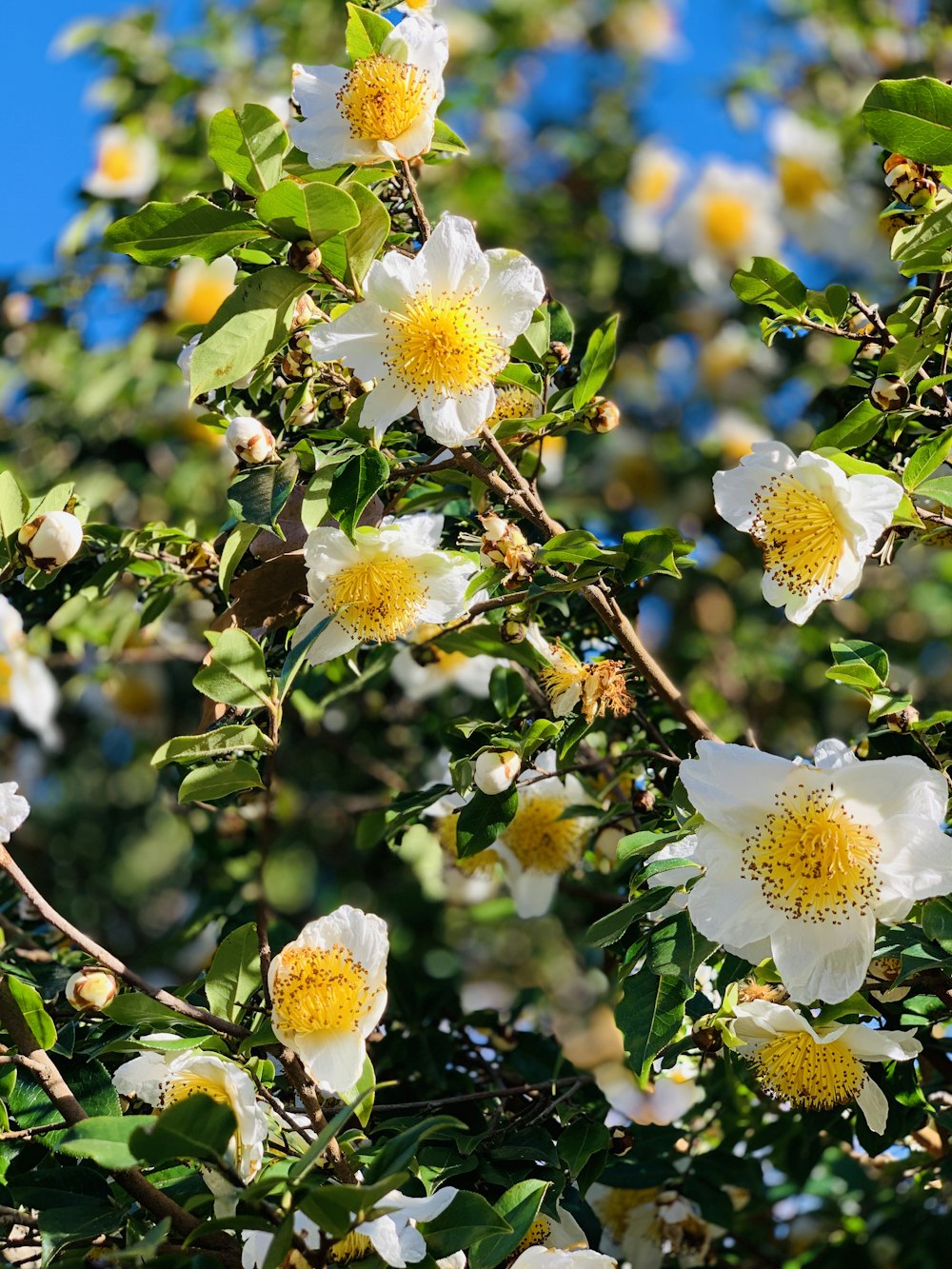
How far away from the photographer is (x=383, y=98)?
101 cm

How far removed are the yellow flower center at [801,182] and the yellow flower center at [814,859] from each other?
103 inches

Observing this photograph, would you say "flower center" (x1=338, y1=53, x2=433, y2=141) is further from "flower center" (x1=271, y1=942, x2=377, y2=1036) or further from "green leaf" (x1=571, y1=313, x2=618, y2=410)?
"flower center" (x1=271, y1=942, x2=377, y2=1036)

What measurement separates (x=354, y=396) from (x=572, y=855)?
61 cm

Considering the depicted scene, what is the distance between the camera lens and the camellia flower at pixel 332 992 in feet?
2.99

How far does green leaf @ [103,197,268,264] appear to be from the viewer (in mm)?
915

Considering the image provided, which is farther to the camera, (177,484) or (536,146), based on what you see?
(536,146)

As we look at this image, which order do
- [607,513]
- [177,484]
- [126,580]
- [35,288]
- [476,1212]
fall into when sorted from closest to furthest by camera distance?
[476,1212] < [126,580] < [35,288] < [177,484] < [607,513]

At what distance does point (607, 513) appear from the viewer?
9.14 feet

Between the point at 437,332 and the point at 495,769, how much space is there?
1.13 feet

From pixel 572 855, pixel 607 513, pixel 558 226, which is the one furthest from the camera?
pixel 558 226

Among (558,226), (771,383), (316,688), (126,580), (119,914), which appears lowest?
(119,914)

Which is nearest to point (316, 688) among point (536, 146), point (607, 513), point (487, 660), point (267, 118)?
point (487, 660)

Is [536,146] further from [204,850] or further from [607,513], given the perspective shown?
[204,850]

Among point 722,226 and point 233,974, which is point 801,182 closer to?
point 722,226
